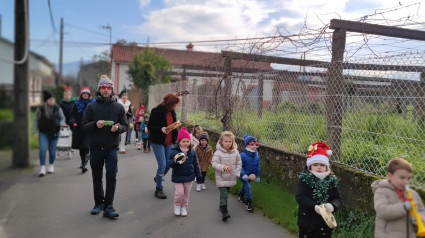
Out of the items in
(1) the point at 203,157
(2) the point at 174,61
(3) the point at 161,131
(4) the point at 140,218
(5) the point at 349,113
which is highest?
(2) the point at 174,61

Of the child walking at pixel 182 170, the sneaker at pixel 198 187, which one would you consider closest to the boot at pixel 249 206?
the child walking at pixel 182 170

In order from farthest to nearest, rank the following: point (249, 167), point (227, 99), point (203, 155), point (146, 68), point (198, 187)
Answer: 1. point (146, 68)
2. point (227, 99)
3. point (203, 155)
4. point (198, 187)
5. point (249, 167)

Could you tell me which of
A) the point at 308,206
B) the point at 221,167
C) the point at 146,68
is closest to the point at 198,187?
the point at 221,167

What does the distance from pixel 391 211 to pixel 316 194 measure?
29.5 inches

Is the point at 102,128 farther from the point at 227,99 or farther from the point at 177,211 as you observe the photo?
the point at 227,99

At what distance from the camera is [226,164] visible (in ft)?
15.8

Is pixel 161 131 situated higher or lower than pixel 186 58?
lower

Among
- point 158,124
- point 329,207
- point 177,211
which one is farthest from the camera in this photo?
point 158,124

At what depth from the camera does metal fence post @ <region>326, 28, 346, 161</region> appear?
445cm

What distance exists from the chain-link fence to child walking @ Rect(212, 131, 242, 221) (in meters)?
1.07

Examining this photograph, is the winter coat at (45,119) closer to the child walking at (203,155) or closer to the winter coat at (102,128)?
the winter coat at (102,128)

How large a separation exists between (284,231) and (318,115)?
5.57 feet

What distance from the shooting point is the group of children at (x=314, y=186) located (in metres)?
2.58

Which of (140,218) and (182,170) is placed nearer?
(140,218)
